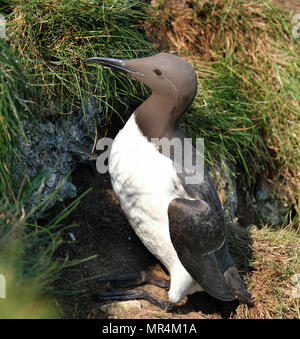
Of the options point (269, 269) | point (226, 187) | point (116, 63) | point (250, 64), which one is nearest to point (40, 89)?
point (116, 63)

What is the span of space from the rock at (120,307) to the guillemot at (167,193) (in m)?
0.05

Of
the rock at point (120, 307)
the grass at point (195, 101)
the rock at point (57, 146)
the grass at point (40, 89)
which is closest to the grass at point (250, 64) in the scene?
the grass at point (195, 101)

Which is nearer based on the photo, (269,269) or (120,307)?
(120,307)

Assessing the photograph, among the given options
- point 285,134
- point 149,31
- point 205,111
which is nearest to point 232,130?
point 205,111

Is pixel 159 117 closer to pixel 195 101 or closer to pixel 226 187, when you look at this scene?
pixel 195 101

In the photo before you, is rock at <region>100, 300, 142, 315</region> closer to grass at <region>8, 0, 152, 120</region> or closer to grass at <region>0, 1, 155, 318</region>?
grass at <region>0, 1, 155, 318</region>

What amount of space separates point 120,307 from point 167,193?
0.89 m

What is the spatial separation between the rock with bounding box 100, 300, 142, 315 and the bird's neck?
1.21 meters

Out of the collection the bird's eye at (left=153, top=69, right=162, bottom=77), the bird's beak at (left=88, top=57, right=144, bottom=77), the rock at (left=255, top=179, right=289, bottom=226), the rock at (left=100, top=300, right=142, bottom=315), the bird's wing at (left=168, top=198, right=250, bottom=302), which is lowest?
the rock at (left=255, top=179, right=289, bottom=226)

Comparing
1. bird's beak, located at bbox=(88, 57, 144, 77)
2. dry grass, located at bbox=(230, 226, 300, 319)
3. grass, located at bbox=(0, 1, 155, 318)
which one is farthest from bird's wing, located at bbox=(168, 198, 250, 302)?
bird's beak, located at bbox=(88, 57, 144, 77)

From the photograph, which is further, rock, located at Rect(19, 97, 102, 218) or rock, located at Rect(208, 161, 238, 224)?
rock, located at Rect(208, 161, 238, 224)

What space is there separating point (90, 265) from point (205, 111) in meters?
2.05

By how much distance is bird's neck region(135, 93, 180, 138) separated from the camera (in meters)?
3.60

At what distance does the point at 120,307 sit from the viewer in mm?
3615
